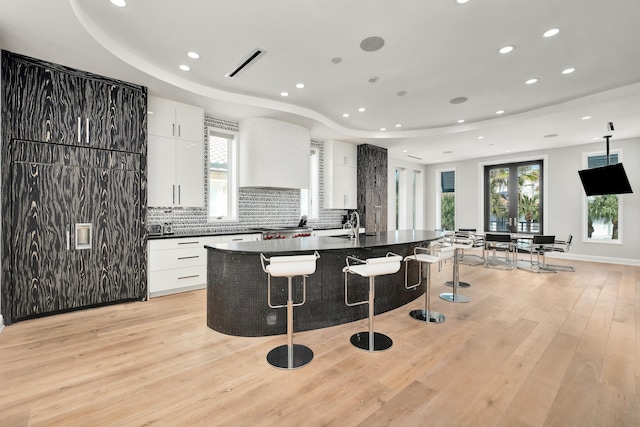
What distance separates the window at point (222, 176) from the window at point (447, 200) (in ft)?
26.5

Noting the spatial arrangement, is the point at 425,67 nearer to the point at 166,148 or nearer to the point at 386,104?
the point at 386,104

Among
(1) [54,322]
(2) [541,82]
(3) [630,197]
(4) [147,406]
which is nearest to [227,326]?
(4) [147,406]

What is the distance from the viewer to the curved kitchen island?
9.31ft

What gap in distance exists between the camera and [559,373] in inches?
88.2

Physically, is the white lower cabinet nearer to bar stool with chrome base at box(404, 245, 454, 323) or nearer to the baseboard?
bar stool with chrome base at box(404, 245, 454, 323)

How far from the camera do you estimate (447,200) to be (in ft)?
34.5

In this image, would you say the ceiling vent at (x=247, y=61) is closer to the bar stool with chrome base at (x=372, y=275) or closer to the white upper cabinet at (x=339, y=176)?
the bar stool with chrome base at (x=372, y=275)

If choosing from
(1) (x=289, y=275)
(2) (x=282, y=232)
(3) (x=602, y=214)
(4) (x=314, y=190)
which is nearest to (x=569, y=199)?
(3) (x=602, y=214)

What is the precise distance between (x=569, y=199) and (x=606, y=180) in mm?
1531

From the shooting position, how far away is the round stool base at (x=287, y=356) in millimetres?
2346

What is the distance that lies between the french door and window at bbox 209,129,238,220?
831 cm

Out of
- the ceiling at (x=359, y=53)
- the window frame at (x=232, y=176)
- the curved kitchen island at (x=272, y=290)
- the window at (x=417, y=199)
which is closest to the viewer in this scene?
the ceiling at (x=359, y=53)

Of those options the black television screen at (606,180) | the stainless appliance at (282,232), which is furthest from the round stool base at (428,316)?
the black television screen at (606,180)

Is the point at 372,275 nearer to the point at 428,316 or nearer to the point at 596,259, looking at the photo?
the point at 428,316
